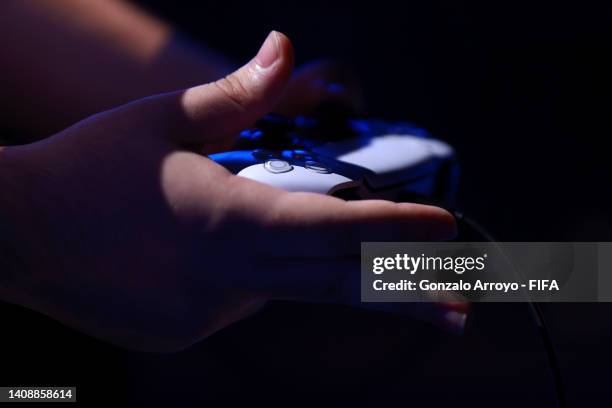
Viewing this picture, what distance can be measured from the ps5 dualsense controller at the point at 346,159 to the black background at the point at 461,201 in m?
0.21

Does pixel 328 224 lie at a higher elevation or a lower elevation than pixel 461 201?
lower

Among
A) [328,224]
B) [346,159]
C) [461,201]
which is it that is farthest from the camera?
[461,201]

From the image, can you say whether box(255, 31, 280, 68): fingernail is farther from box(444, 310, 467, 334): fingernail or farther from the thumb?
box(444, 310, 467, 334): fingernail

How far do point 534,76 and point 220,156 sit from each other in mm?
573

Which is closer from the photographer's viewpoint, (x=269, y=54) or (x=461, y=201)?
(x=269, y=54)

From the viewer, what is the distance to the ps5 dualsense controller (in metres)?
0.36

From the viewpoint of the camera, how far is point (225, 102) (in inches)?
13.9

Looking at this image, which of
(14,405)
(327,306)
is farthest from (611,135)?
(14,405)

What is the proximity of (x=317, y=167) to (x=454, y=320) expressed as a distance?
0.53 feet

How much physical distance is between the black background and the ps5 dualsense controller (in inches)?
8.2

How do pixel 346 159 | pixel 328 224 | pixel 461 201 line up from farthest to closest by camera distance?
1. pixel 461 201
2. pixel 346 159
3. pixel 328 224

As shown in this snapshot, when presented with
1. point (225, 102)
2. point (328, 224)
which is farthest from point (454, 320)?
point (225, 102)

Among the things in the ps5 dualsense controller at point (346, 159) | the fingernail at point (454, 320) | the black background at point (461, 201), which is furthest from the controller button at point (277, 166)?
the black background at point (461, 201)

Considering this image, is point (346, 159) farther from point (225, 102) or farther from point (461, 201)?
point (461, 201)
